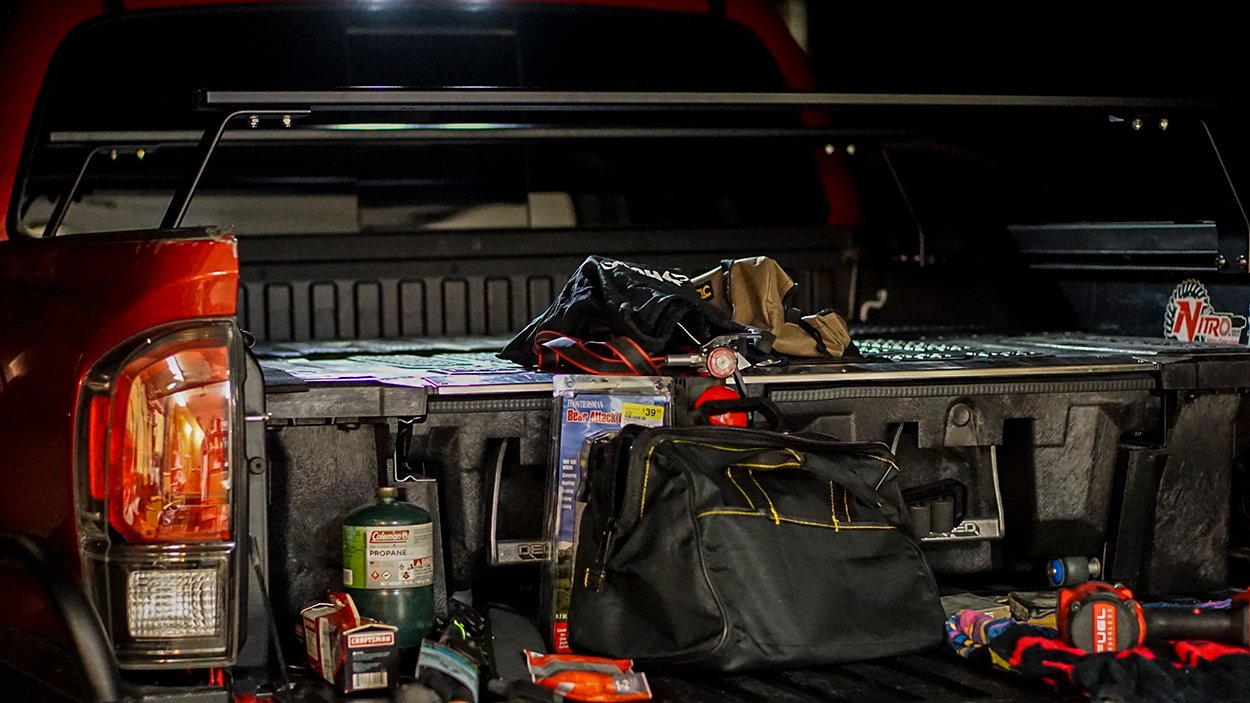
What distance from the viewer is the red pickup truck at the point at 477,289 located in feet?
7.80

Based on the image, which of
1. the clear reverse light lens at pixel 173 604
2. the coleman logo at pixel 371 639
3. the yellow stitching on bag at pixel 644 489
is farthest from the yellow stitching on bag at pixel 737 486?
the clear reverse light lens at pixel 173 604

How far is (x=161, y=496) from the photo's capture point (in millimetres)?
2369

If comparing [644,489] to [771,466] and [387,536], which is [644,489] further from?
[387,536]

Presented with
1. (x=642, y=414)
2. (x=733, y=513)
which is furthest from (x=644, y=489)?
(x=642, y=414)

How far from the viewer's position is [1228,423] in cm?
336

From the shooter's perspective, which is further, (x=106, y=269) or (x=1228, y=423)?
(x=1228, y=423)

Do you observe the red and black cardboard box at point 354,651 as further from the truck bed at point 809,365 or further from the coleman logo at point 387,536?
the truck bed at point 809,365

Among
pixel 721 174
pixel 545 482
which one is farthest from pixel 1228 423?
pixel 721 174

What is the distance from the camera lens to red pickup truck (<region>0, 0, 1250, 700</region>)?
2.38 metres

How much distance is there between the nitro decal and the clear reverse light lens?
2.45 metres

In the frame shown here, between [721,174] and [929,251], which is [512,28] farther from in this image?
[929,251]

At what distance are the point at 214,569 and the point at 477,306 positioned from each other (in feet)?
7.16

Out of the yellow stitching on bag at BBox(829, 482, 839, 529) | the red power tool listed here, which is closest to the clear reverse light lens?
the yellow stitching on bag at BBox(829, 482, 839, 529)

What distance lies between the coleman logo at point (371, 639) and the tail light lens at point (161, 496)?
242mm
